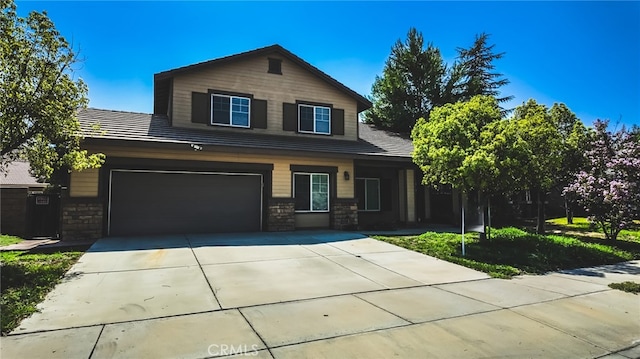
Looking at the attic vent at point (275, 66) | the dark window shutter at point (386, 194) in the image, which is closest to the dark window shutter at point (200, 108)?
the attic vent at point (275, 66)

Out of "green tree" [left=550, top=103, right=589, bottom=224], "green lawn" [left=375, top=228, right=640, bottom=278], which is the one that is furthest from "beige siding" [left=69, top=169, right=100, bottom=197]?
"green tree" [left=550, top=103, right=589, bottom=224]

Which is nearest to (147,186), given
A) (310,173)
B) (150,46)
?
(150,46)

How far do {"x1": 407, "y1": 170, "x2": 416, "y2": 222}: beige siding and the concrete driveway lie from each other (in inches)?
309

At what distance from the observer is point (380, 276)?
7.13 meters

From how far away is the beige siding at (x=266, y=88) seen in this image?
44.2ft

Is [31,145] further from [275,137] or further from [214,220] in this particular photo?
[275,137]

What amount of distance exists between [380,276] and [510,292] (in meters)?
2.26

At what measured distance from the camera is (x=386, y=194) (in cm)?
1673

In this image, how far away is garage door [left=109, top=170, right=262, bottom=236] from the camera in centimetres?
1179

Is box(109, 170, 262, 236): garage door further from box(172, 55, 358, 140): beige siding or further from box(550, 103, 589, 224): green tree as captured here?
box(550, 103, 589, 224): green tree

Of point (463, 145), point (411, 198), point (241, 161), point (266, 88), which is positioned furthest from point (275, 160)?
point (463, 145)

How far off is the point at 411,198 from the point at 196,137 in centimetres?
938

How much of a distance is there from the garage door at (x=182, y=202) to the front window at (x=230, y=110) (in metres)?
2.20

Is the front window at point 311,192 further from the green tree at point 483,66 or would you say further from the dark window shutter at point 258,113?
the green tree at point 483,66
